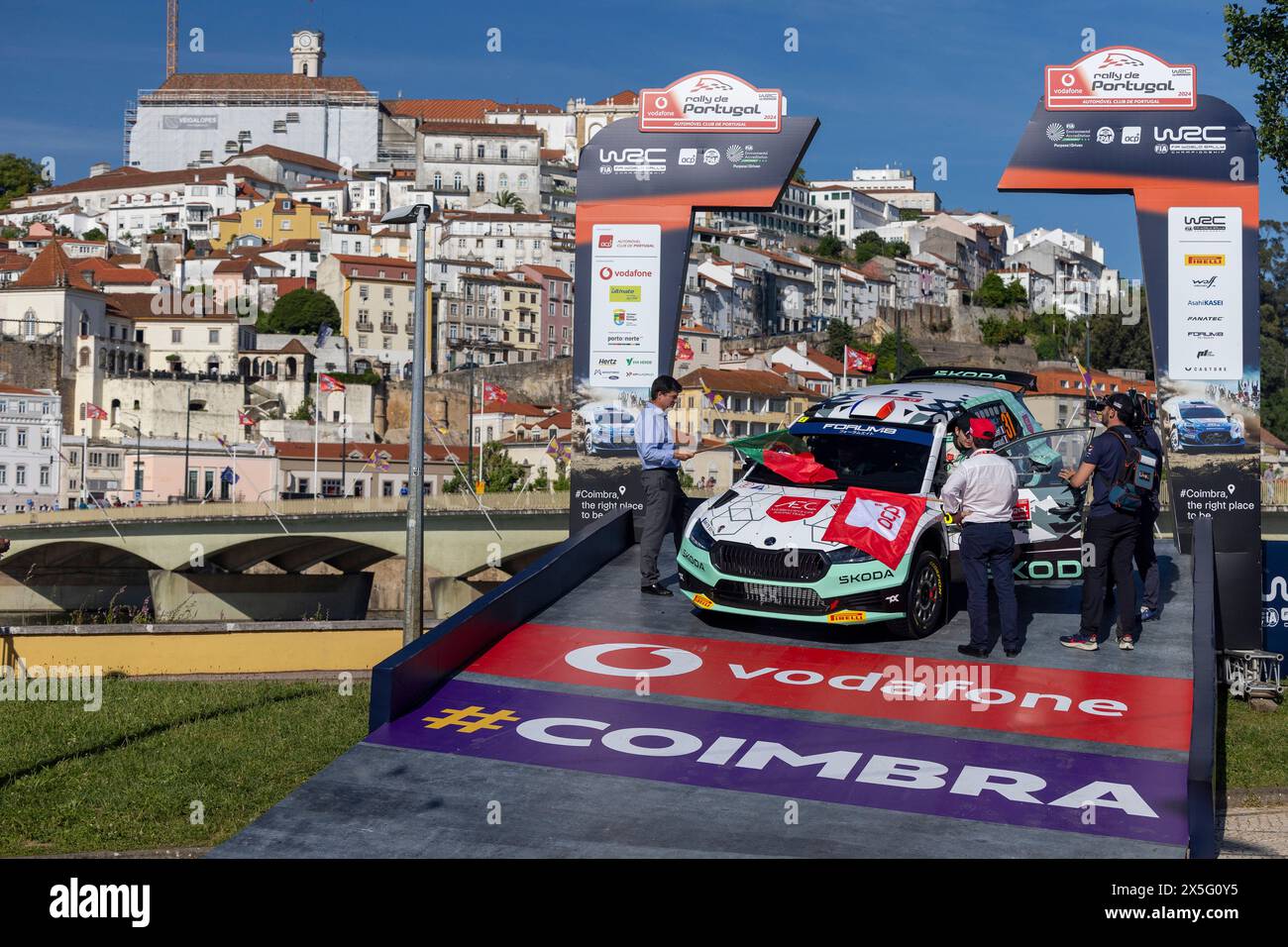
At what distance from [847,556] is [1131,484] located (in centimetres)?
231

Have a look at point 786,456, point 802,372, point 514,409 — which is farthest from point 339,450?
point 786,456

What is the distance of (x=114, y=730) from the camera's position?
12570 millimetres

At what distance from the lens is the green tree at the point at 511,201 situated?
6604 inches

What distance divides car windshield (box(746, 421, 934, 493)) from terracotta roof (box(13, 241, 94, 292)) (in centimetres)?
11664

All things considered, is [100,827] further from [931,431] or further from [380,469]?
[380,469]

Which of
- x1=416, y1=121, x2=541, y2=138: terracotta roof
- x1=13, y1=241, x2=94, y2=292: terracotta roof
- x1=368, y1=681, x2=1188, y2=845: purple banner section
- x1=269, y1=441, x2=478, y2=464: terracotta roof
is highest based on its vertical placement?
x1=416, y1=121, x2=541, y2=138: terracotta roof

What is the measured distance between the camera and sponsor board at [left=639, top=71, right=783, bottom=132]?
677 inches

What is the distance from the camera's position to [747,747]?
9.67 m

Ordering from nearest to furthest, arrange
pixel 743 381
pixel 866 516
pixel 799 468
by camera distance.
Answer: pixel 866 516 < pixel 799 468 < pixel 743 381

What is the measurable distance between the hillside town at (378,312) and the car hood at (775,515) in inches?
1625

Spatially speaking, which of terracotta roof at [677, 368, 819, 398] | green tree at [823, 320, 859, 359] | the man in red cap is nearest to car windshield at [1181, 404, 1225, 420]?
the man in red cap

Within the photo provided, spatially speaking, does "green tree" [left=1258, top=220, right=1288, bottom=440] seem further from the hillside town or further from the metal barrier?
the metal barrier

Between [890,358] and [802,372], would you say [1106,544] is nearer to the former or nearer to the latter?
[802,372]
